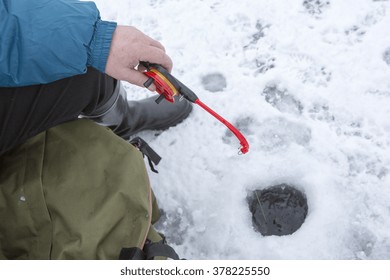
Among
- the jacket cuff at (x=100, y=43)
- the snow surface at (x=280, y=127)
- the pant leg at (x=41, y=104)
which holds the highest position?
the jacket cuff at (x=100, y=43)

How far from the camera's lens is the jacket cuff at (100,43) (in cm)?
125

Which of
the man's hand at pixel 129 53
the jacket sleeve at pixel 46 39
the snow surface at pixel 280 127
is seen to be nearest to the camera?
the jacket sleeve at pixel 46 39

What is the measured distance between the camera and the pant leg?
1.23m

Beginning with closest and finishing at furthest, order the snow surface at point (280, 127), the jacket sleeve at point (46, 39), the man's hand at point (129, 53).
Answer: the jacket sleeve at point (46, 39)
the man's hand at point (129, 53)
the snow surface at point (280, 127)

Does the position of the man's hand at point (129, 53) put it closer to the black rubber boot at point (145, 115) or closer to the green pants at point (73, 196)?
the green pants at point (73, 196)

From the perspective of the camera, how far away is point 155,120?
1863 mm

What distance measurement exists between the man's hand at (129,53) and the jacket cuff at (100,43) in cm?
1

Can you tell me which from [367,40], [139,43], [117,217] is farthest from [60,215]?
[367,40]

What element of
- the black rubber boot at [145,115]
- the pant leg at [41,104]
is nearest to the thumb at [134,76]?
the pant leg at [41,104]

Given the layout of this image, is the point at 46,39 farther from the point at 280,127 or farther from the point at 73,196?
the point at 280,127

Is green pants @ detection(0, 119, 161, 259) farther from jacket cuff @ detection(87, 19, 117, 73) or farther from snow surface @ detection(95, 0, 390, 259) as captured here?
snow surface @ detection(95, 0, 390, 259)

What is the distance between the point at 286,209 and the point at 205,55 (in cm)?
83

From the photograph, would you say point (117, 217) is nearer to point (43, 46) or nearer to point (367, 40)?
point (43, 46)
